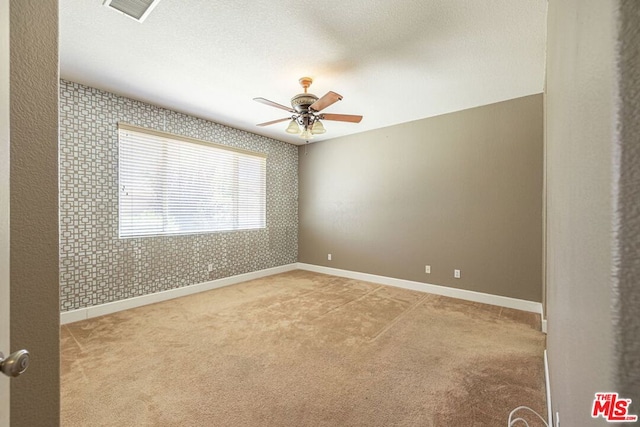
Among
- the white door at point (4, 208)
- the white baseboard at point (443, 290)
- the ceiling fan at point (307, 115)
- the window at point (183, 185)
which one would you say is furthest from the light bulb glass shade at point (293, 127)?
the white baseboard at point (443, 290)

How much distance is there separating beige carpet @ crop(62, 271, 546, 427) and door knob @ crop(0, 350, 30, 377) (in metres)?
1.25

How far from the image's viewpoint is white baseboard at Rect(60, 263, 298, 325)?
2.96 metres

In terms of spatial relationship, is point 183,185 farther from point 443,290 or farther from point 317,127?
point 443,290

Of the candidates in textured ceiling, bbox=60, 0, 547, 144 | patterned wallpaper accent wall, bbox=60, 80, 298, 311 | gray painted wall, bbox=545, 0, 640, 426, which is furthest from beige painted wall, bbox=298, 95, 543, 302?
gray painted wall, bbox=545, 0, 640, 426

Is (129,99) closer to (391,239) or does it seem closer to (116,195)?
(116,195)

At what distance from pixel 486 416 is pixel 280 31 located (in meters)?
2.95

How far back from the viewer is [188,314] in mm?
3146

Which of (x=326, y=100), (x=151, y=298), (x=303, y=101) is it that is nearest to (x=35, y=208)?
(x=326, y=100)

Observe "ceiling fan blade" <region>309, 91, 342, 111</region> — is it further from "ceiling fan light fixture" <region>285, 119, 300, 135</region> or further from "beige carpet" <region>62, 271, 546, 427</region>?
"beige carpet" <region>62, 271, 546, 427</region>

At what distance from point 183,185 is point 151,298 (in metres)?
1.57

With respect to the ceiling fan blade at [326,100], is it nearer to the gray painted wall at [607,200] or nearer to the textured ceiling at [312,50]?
the textured ceiling at [312,50]

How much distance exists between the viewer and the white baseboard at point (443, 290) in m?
3.28

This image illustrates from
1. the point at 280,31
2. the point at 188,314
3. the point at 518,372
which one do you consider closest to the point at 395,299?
the point at 518,372

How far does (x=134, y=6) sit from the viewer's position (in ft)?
6.01
